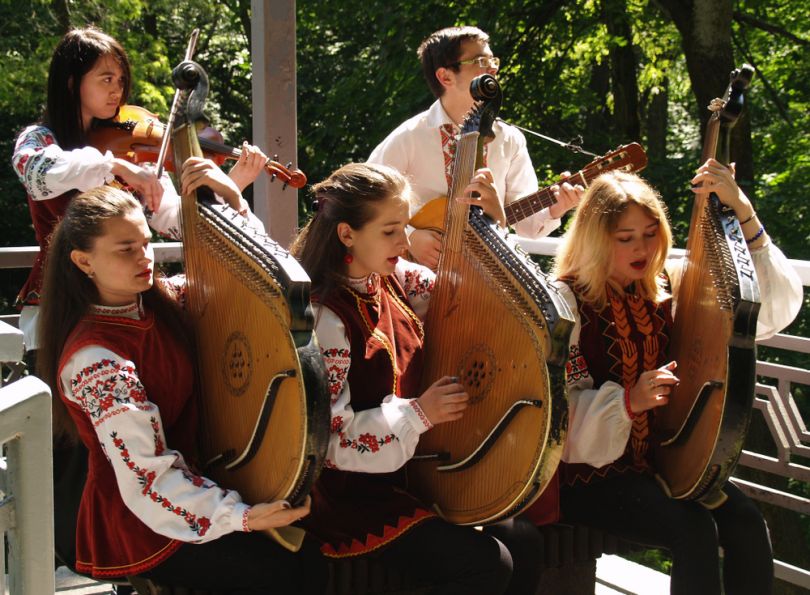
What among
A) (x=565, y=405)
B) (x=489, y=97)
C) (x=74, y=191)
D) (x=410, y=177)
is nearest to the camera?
(x=565, y=405)

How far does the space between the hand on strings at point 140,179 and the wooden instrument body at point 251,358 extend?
1.58ft

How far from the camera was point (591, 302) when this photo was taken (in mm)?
2756

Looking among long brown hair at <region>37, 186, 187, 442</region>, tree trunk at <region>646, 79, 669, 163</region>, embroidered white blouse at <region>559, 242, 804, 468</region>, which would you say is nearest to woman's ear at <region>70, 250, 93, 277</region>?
long brown hair at <region>37, 186, 187, 442</region>

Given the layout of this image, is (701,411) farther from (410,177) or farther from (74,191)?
(74,191)

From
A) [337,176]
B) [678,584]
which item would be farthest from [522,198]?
[678,584]

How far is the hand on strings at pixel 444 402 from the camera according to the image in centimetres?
236

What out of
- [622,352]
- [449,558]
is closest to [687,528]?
[622,352]

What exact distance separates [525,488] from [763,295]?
3.28 feet

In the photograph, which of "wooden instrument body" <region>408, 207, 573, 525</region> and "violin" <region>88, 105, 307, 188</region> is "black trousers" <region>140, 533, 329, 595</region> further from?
"violin" <region>88, 105, 307, 188</region>

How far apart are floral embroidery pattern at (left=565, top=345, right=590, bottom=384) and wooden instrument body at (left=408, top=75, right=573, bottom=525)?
37cm

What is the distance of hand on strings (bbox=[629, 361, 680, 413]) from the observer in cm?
255

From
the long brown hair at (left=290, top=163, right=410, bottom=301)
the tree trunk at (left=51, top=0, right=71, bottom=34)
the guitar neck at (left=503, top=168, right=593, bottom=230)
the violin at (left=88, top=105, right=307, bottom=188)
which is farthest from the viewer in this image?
the tree trunk at (left=51, top=0, right=71, bottom=34)

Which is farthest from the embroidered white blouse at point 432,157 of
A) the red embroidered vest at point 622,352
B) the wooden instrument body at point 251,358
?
the wooden instrument body at point 251,358

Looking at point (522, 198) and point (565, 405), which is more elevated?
point (522, 198)
